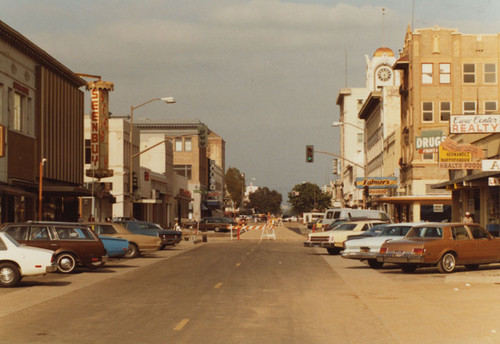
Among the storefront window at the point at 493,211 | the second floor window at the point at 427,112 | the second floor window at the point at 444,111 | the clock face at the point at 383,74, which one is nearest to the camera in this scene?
the storefront window at the point at 493,211

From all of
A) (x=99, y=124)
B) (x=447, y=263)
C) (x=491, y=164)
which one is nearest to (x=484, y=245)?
(x=447, y=263)

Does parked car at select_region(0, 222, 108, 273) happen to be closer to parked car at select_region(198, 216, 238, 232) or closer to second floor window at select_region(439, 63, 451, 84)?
second floor window at select_region(439, 63, 451, 84)

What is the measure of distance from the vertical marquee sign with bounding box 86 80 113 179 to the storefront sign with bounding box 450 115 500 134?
31.0 metres

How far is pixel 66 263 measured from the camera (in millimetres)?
25016

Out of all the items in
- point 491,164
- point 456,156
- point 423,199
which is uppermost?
point 456,156

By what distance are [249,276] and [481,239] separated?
735cm

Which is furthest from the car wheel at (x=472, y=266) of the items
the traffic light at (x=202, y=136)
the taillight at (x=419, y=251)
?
the traffic light at (x=202, y=136)

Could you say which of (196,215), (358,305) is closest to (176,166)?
(196,215)

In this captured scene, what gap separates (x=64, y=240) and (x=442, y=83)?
4467cm

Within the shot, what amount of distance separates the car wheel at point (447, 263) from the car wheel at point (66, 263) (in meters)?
11.2

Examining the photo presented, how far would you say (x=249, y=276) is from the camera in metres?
24.0

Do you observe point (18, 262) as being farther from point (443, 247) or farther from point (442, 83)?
point (442, 83)

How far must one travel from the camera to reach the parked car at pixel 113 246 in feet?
94.3

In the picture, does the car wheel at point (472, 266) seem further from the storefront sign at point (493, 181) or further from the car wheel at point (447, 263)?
the storefront sign at point (493, 181)
